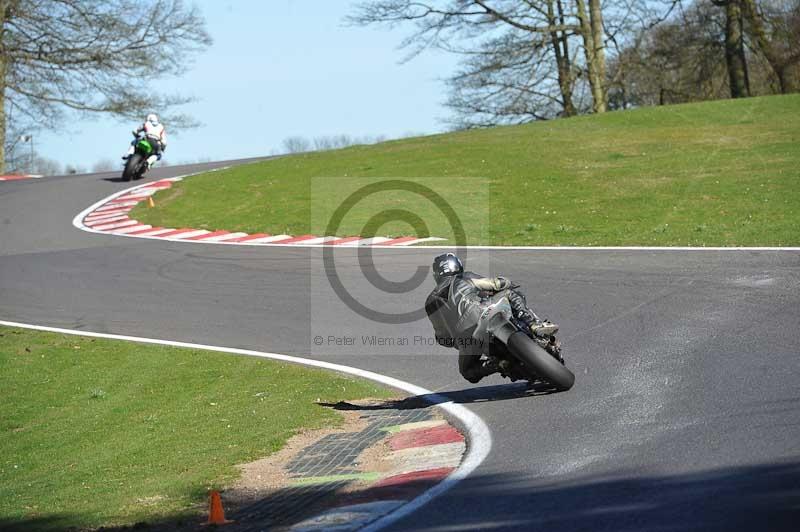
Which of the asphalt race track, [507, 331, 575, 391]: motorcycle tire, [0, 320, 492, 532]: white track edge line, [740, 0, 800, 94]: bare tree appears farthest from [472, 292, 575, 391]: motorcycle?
[740, 0, 800, 94]: bare tree

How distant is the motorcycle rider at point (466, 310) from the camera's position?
931 cm

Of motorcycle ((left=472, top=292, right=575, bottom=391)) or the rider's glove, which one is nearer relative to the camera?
motorcycle ((left=472, top=292, right=575, bottom=391))

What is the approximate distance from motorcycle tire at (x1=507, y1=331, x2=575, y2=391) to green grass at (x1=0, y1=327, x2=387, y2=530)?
6.02 ft

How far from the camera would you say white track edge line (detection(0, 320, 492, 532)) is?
639 cm

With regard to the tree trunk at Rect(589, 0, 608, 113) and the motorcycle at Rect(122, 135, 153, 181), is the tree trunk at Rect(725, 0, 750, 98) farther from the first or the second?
the motorcycle at Rect(122, 135, 153, 181)

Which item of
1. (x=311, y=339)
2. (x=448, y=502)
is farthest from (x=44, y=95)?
(x=448, y=502)

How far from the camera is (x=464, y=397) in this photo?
9.83 m

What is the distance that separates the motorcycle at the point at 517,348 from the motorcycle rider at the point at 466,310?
0.07 meters

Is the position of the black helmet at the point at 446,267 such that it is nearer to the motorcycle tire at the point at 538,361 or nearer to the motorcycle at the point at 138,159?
the motorcycle tire at the point at 538,361

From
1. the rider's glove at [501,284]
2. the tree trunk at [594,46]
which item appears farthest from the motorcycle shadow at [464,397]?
the tree trunk at [594,46]

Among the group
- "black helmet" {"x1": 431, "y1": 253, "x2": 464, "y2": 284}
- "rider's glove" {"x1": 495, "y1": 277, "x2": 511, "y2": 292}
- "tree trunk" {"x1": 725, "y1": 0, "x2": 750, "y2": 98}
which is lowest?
"rider's glove" {"x1": 495, "y1": 277, "x2": 511, "y2": 292}

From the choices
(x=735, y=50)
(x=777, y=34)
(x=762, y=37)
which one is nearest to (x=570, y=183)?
(x=762, y=37)

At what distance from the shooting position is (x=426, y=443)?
8203 mm

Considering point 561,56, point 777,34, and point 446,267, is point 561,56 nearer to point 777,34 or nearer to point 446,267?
point 777,34
